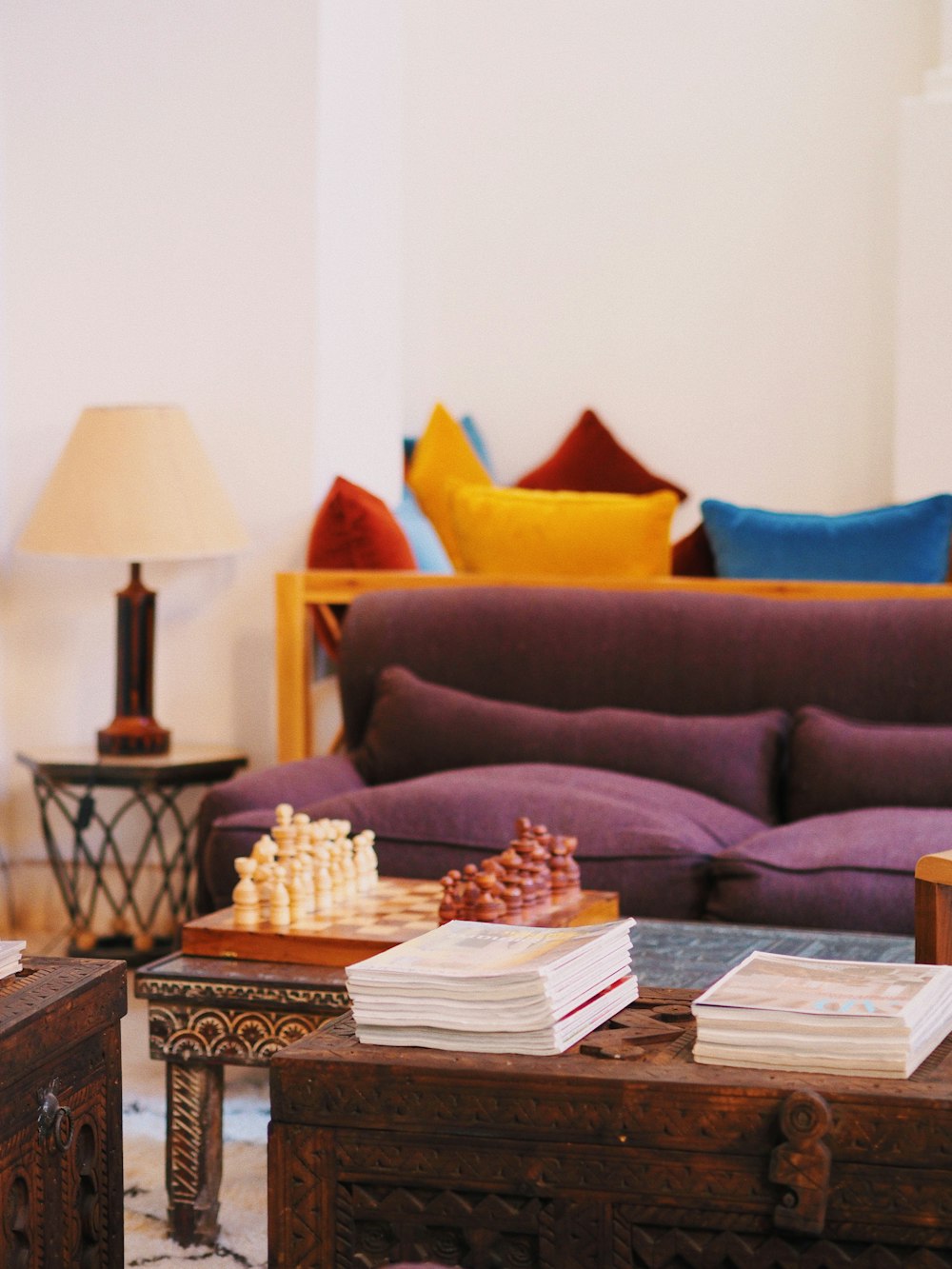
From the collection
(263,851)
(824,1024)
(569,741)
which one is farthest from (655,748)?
(824,1024)

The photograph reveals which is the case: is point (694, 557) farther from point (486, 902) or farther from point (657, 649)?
point (486, 902)

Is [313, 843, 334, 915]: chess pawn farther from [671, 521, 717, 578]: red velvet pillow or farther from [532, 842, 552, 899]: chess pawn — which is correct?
[671, 521, 717, 578]: red velvet pillow

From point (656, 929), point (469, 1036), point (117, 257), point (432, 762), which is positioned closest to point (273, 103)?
point (117, 257)

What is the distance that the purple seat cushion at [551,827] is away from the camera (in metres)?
2.63

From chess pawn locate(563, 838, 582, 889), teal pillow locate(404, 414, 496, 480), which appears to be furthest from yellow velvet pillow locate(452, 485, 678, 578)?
teal pillow locate(404, 414, 496, 480)

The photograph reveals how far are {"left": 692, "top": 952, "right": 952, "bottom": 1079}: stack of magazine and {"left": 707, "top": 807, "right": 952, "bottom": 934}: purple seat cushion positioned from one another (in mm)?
1154

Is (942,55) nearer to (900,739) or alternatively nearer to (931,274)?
(931,274)

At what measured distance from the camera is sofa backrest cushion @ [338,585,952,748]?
10.0ft

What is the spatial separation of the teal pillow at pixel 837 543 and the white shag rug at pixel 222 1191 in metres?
1.50

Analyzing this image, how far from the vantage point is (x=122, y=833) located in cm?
383

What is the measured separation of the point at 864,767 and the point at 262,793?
1049mm

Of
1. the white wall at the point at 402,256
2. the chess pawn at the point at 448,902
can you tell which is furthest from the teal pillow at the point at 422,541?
the chess pawn at the point at 448,902

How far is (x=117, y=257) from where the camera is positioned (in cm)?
385

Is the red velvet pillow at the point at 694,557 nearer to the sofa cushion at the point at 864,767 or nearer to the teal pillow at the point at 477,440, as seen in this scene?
the sofa cushion at the point at 864,767
